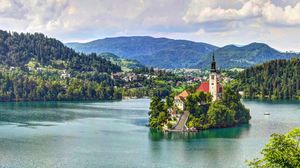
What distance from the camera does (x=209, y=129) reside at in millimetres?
A: 84312

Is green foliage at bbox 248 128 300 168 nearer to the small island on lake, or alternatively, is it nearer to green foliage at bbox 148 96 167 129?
the small island on lake

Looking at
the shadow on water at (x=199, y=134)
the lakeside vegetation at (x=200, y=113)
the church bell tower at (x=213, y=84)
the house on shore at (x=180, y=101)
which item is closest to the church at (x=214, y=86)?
the church bell tower at (x=213, y=84)

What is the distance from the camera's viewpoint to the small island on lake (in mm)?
84250

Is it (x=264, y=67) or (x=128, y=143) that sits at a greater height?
(x=264, y=67)

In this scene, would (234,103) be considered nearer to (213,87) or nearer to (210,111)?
(213,87)

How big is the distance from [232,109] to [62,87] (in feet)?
316

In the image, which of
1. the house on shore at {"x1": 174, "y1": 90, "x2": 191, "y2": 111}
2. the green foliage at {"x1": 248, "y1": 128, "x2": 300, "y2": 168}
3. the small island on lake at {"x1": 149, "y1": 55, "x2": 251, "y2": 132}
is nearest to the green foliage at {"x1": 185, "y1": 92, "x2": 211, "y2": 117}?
the small island on lake at {"x1": 149, "y1": 55, "x2": 251, "y2": 132}

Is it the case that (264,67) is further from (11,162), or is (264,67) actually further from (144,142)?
A: (11,162)

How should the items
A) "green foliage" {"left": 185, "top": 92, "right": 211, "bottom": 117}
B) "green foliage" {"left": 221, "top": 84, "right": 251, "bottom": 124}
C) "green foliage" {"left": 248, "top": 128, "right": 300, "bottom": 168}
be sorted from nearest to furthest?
1. "green foliage" {"left": 248, "top": 128, "right": 300, "bottom": 168}
2. "green foliage" {"left": 185, "top": 92, "right": 211, "bottom": 117}
3. "green foliage" {"left": 221, "top": 84, "right": 251, "bottom": 124}

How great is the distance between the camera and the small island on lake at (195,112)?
8425cm

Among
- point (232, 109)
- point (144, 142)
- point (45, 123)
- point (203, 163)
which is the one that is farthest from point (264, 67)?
point (203, 163)

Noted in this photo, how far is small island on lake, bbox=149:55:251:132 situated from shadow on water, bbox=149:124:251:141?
1.99 metres

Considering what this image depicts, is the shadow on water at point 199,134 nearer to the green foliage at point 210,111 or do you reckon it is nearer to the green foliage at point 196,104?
the green foliage at point 210,111

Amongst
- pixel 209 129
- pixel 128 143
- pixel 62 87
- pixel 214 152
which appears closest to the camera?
pixel 214 152
